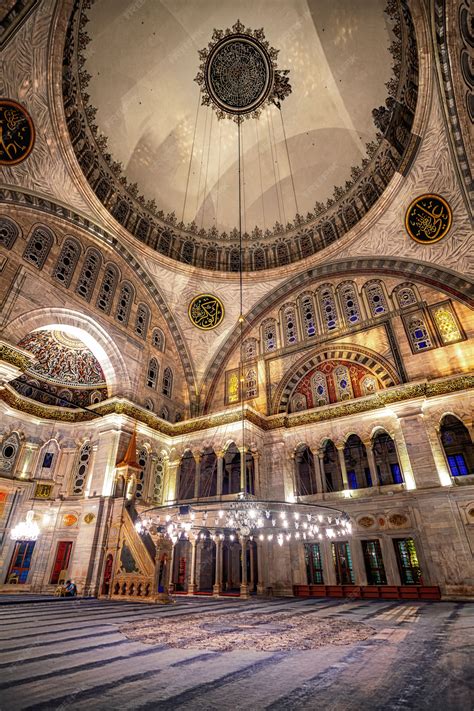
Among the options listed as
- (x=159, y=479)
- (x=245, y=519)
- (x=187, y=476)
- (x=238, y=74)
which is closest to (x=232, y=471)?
(x=187, y=476)

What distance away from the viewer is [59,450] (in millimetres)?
15352

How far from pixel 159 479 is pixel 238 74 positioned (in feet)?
62.9

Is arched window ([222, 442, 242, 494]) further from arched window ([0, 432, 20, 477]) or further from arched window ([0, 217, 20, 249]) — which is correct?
arched window ([0, 217, 20, 249])

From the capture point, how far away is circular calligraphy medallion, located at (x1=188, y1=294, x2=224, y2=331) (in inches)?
737

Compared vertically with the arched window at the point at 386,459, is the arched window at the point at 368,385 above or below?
above

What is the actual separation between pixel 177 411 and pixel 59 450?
542cm

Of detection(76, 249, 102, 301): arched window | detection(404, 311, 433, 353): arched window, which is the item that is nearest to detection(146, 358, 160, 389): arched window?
detection(76, 249, 102, 301): arched window

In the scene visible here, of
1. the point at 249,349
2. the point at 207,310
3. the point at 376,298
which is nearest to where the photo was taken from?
the point at 376,298

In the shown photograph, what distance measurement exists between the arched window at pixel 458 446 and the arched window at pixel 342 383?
3.81 meters

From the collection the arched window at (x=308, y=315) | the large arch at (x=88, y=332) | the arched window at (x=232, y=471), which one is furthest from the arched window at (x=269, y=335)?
the large arch at (x=88, y=332)

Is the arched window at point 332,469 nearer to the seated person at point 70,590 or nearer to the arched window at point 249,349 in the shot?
the arched window at point 249,349

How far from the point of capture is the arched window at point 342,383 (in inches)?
579

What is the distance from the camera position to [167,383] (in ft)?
57.4

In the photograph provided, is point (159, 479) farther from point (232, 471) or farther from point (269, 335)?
point (269, 335)
